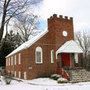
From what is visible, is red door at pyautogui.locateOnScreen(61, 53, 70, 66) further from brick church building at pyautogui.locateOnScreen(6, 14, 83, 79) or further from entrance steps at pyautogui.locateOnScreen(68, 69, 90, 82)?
entrance steps at pyautogui.locateOnScreen(68, 69, 90, 82)

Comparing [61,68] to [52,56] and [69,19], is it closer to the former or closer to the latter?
[52,56]

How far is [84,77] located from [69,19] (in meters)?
10.1

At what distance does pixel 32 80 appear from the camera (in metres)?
37.7

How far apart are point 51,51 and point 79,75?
20.0ft

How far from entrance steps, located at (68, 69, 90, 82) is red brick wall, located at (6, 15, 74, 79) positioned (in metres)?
3.62

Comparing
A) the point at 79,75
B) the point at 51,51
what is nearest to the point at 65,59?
the point at 51,51

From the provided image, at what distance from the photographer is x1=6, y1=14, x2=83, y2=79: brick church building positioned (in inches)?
1545

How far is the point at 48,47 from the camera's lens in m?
40.9

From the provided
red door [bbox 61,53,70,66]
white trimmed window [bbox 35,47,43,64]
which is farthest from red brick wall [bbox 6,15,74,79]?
red door [bbox 61,53,70,66]

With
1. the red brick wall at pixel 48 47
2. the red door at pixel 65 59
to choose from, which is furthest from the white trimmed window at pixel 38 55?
the red door at pixel 65 59

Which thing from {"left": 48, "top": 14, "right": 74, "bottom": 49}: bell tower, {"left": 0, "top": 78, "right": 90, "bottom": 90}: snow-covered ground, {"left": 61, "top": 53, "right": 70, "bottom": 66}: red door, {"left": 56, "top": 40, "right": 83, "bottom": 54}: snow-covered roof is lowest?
{"left": 0, "top": 78, "right": 90, "bottom": 90}: snow-covered ground

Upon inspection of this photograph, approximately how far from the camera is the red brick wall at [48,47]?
39062 millimetres

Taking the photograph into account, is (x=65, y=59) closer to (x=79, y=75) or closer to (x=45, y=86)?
(x=79, y=75)

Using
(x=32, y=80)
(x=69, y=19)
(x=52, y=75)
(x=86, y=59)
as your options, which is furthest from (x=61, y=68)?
(x=86, y=59)
